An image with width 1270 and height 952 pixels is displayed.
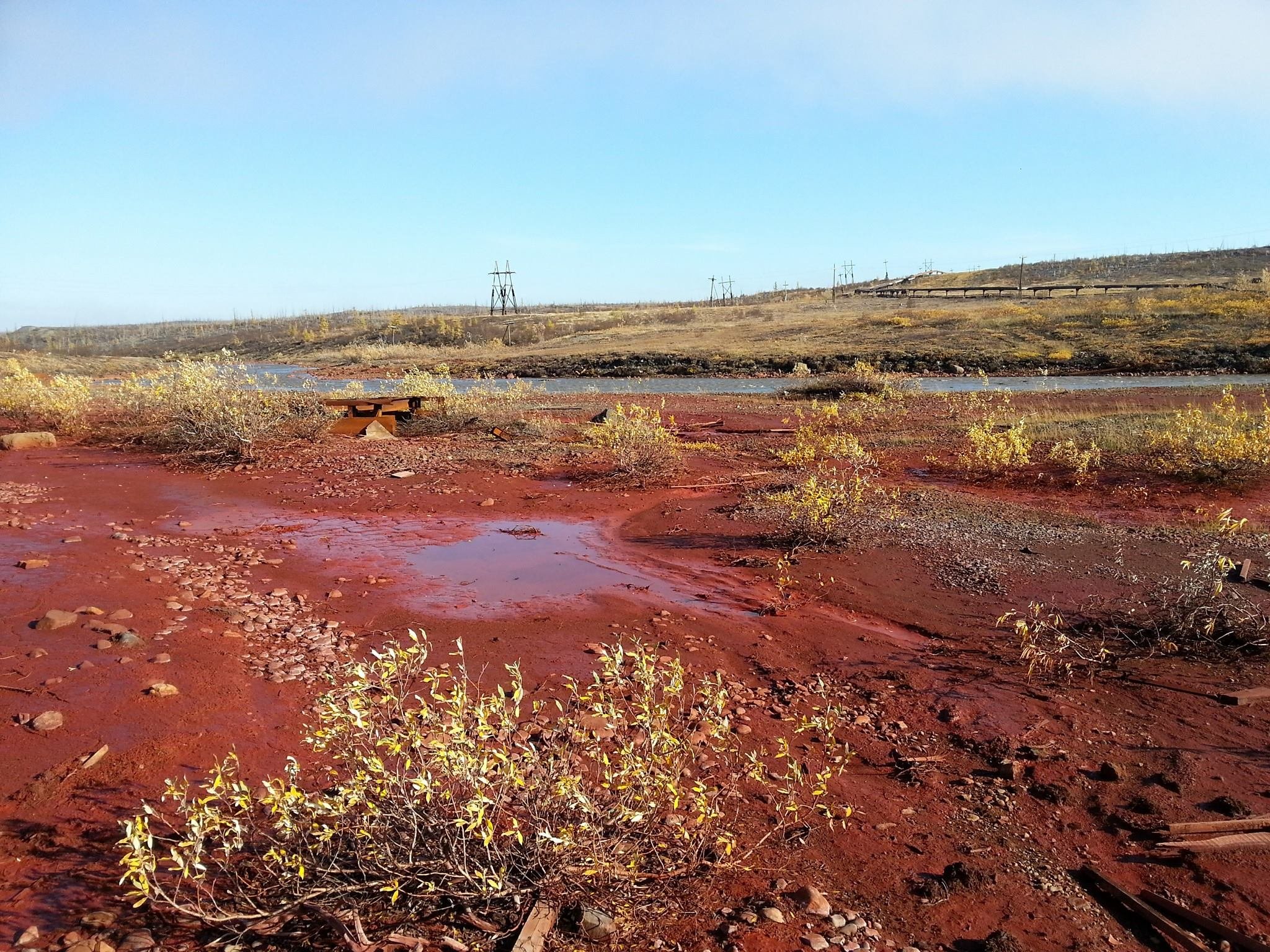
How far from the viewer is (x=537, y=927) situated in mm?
2865

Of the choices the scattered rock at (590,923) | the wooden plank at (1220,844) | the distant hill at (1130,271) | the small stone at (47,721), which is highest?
the distant hill at (1130,271)

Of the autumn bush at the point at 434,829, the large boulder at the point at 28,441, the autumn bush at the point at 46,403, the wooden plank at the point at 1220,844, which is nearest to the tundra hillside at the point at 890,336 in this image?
the autumn bush at the point at 46,403

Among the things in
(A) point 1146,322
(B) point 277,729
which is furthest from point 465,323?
(B) point 277,729

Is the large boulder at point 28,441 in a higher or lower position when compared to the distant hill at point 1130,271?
lower

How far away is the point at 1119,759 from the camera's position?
14.6 ft

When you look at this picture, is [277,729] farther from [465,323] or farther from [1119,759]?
[465,323]

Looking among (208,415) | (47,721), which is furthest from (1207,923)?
(208,415)

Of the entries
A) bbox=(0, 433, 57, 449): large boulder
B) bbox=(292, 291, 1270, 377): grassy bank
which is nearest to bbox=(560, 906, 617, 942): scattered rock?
bbox=(0, 433, 57, 449): large boulder

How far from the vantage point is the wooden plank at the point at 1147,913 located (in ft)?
10.1

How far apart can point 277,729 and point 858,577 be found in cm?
520

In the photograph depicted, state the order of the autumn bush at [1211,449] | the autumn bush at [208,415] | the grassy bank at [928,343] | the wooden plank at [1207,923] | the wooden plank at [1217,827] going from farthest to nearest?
the grassy bank at [928,343], the autumn bush at [208,415], the autumn bush at [1211,449], the wooden plank at [1217,827], the wooden plank at [1207,923]

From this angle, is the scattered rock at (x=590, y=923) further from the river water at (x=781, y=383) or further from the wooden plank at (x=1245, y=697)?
the river water at (x=781, y=383)

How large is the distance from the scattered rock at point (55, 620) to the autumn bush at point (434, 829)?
2.56 meters

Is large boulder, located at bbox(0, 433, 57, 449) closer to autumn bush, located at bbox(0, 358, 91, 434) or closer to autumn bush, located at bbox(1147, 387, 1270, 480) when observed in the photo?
autumn bush, located at bbox(0, 358, 91, 434)
